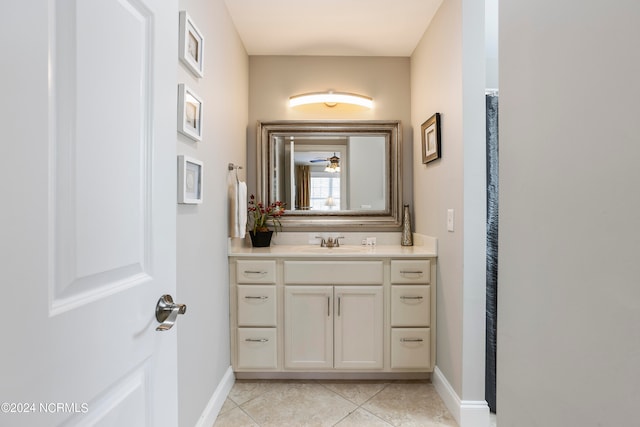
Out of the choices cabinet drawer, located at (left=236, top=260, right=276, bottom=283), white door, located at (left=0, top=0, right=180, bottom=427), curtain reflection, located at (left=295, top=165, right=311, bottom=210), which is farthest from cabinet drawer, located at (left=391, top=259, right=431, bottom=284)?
white door, located at (left=0, top=0, right=180, bottom=427)

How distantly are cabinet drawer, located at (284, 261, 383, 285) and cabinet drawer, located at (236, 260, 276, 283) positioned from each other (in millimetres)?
114

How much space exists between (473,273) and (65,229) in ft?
5.90

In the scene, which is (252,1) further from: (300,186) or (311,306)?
(311,306)

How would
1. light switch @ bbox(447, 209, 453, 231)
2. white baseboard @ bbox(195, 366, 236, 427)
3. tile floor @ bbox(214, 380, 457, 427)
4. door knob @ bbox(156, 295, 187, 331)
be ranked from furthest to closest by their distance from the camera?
light switch @ bbox(447, 209, 453, 231) → tile floor @ bbox(214, 380, 457, 427) → white baseboard @ bbox(195, 366, 236, 427) → door knob @ bbox(156, 295, 187, 331)

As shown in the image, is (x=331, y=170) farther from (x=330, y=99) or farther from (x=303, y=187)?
(x=330, y=99)

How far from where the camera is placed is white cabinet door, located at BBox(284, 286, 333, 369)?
2186 millimetres

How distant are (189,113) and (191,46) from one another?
0.31 metres

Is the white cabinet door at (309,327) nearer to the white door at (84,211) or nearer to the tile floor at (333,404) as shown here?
the tile floor at (333,404)

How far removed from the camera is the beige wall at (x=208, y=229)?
1.47m

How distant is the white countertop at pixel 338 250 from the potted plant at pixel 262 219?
0.25 feet

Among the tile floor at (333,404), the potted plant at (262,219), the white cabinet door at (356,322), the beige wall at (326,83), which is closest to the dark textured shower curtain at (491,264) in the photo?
the tile floor at (333,404)

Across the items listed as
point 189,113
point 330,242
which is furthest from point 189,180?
point 330,242

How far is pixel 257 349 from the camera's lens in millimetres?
2184

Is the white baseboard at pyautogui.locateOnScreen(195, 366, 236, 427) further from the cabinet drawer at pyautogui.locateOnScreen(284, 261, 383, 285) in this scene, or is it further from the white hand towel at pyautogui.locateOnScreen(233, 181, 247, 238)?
the white hand towel at pyautogui.locateOnScreen(233, 181, 247, 238)
